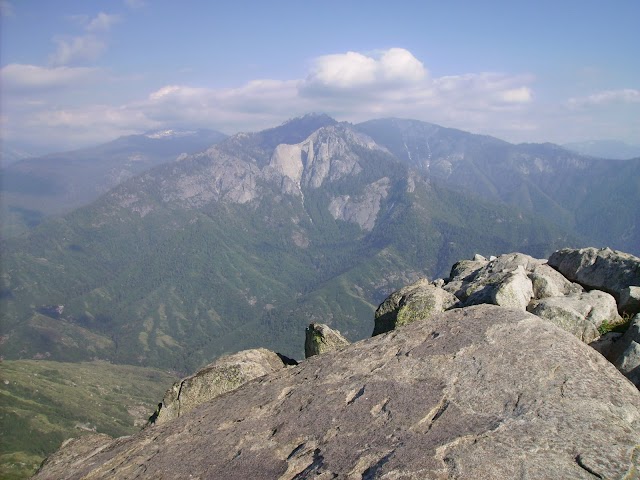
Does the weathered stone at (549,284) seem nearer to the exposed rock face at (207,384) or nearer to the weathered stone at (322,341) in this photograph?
the weathered stone at (322,341)

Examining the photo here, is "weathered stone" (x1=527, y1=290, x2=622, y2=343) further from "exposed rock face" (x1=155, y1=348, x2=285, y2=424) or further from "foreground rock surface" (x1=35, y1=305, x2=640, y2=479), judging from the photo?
"exposed rock face" (x1=155, y1=348, x2=285, y2=424)

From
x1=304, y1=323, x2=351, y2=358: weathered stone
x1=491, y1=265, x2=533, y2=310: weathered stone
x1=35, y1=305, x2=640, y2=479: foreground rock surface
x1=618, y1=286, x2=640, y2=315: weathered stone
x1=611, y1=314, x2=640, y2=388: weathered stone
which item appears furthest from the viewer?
x1=304, y1=323, x2=351, y2=358: weathered stone

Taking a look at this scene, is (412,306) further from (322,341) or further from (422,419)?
(422,419)

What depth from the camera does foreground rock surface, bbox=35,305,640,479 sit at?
484 inches

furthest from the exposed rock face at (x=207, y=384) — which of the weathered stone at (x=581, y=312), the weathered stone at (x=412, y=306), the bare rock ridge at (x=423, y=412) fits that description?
the weathered stone at (x=581, y=312)

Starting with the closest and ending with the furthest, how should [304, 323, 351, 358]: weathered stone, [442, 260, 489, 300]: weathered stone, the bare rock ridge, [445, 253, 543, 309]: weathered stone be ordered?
the bare rock ridge
[445, 253, 543, 309]: weathered stone
[304, 323, 351, 358]: weathered stone
[442, 260, 489, 300]: weathered stone

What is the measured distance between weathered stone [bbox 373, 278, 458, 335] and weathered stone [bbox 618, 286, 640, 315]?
8.93m

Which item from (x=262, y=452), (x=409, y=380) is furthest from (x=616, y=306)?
(x=262, y=452)

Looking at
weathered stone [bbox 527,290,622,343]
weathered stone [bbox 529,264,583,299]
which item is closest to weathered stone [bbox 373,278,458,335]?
weathered stone [bbox 527,290,622,343]

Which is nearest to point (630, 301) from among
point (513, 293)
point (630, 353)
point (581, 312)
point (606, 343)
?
point (581, 312)

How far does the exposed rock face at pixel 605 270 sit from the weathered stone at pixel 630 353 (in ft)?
18.5

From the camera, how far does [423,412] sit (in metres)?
14.8

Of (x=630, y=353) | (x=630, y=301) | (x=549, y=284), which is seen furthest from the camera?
(x=549, y=284)

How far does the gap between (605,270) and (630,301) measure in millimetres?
5078
